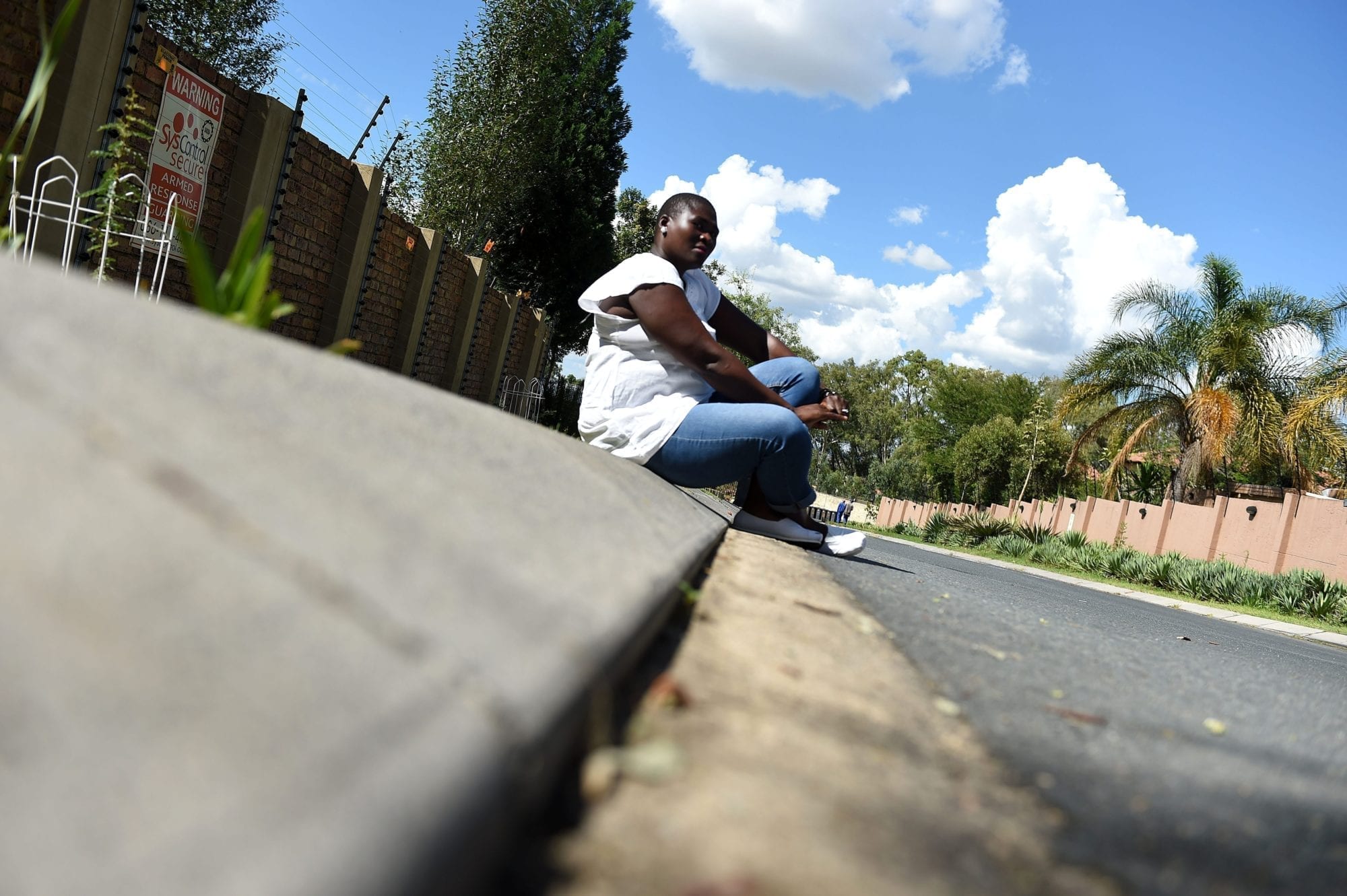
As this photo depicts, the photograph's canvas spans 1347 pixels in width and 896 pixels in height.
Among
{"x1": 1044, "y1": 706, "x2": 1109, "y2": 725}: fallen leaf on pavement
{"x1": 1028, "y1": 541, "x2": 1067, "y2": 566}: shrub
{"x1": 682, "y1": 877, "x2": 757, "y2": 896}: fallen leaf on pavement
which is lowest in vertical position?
{"x1": 1028, "y1": 541, "x2": 1067, "y2": 566}: shrub

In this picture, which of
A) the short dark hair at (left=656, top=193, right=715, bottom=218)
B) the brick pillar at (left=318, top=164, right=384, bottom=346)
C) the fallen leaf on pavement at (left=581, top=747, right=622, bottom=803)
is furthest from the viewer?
the brick pillar at (left=318, top=164, right=384, bottom=346)

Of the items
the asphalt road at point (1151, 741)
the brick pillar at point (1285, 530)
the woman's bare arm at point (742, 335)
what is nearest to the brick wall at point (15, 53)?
the woman's bare arm at point (742, 335)

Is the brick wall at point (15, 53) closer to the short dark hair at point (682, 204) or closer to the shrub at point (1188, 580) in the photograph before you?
the short dark hair at point (682, 204)

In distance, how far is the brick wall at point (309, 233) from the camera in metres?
8.16

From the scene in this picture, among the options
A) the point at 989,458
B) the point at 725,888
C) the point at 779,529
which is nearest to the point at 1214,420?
the point at 779,529

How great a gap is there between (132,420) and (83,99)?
5645mm

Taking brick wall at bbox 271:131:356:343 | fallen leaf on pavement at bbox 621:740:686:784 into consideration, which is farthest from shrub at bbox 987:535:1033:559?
fallen leaf on pavement at bbox 621:740:686:784

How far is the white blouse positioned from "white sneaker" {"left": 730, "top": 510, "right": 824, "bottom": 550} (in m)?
0.70

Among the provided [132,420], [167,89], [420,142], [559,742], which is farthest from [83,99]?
[420,142]

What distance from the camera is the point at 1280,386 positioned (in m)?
19.1

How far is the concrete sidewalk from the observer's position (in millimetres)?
649

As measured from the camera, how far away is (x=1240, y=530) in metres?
16.8

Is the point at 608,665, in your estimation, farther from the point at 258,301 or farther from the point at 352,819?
the point at 258,301

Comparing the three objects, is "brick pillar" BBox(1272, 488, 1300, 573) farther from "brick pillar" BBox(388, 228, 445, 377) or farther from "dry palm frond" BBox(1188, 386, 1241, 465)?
"brick pillar" BBox(388, 228, 445, 377)
